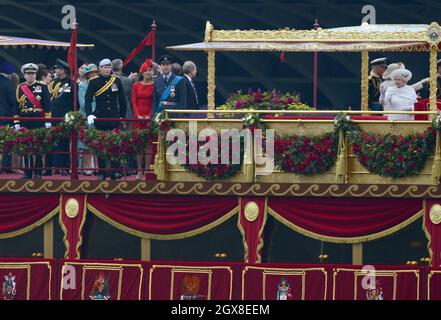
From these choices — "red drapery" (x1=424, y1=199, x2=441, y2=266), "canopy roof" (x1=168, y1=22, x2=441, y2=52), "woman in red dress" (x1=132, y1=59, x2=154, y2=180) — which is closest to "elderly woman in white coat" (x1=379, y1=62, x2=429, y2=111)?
"canopy roof" (x1=168, y1=22, x2=441, y2=52)

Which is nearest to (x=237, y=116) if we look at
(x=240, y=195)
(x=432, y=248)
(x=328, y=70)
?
(x=240, y=195)

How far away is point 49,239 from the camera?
124 ft

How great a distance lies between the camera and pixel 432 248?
36.5m

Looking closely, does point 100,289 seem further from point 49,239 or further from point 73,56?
point 73,56

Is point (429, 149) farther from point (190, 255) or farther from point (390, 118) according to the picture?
point (190, 255)

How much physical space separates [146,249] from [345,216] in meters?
3.44

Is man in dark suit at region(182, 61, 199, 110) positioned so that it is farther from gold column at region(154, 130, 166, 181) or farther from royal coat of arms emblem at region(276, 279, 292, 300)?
royal coat of arms emblem at region(276, 279, 292, 300)

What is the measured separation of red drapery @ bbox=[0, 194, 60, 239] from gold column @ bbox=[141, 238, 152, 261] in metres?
1.56

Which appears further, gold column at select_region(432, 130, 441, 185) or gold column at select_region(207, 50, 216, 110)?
gold column at select_region(207, 50, 216, 110)

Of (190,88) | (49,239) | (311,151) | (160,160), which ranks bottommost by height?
(49,239)

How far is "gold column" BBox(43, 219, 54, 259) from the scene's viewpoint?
37.8 m

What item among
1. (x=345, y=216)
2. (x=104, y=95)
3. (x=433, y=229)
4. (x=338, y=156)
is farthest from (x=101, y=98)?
(x=433, y=229)

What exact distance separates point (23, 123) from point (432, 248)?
25.1 feet
